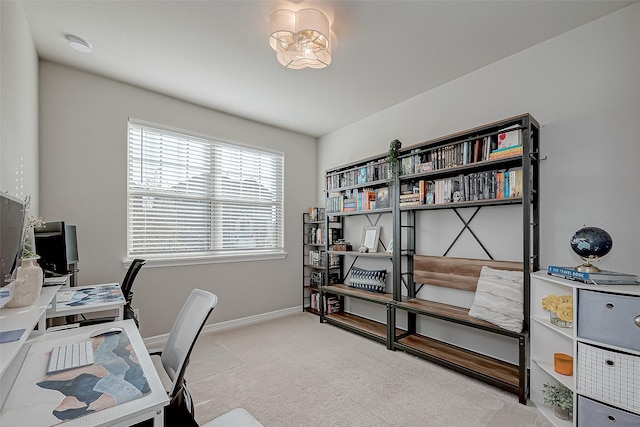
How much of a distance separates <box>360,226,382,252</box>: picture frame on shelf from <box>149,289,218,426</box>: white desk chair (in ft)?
8.56

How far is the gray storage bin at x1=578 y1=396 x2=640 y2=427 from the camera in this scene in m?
1.65

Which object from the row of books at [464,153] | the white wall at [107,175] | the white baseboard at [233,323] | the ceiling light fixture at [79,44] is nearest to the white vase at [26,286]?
the white wall at [107,175]

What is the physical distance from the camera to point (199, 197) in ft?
12.4

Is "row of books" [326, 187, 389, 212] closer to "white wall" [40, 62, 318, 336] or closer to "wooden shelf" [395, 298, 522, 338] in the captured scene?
"wooden shelf" [395, 298, 522, 338]

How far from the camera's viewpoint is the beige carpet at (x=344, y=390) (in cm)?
208

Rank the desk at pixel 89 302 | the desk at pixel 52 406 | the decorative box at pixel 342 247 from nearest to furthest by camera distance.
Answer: the desk at pixel 52 406 < the desk at pixel 89 302 < the decorative box at pixel 342 247

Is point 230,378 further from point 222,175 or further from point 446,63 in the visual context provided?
point 446,63

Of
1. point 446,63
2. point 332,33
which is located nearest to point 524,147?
point 446,63

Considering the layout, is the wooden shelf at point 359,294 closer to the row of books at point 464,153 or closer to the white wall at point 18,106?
the row of books at point 464,153

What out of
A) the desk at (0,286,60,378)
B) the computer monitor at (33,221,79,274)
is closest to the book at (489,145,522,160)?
the desk at (0,286,60,378)

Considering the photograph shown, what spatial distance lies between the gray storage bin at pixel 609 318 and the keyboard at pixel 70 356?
105 inches

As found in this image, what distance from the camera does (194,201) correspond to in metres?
3.78

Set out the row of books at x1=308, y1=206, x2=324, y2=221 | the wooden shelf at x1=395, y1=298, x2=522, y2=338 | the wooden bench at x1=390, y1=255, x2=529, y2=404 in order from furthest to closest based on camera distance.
→ 1. the row of books at x1=308, y1=206, x2=324, y2=221
2. the wooden shelf at x1=395, y1=298, x2=522, y2=338
3. the wooden bench at x1=390, y1=255, x2=529, y2=404

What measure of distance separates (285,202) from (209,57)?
233 centimetres
